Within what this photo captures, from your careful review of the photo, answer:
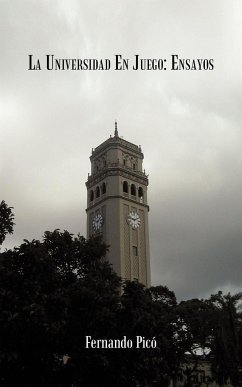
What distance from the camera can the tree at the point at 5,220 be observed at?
952 inches

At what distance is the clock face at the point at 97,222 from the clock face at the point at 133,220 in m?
4.25

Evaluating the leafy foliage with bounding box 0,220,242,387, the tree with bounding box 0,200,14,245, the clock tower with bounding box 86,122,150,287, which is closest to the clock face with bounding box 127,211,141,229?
the clock tower with bounding box 86,122,150,287

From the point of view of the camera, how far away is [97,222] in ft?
238

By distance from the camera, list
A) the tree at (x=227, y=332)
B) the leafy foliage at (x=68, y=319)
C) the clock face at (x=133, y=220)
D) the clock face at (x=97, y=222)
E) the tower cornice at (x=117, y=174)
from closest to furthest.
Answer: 1. the leafy foliage at (x=68, y=319)
2. the tree at (x=227, y=332)
3. the clock face at (x=133, y=220)
4. the clock face at (x=97, y=222)
5. the tower cornice at (x=117, y=174)

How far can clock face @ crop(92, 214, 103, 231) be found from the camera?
71500mm

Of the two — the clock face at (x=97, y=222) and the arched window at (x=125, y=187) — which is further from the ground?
the arched window at (x=125, y=187)

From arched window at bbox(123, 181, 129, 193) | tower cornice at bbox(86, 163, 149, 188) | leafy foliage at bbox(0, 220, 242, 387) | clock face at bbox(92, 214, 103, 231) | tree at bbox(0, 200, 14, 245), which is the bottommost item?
leafy foliage at bbox(0, 220, 242, 387)

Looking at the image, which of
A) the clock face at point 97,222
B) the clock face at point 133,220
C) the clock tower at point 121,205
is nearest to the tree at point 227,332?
the clock tower at point 121,205

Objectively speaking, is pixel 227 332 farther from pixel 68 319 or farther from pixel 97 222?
pixel 97 222

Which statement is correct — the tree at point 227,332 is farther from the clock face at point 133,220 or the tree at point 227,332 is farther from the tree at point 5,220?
the clock face at point 133,220

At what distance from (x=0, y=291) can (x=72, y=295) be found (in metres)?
3.72

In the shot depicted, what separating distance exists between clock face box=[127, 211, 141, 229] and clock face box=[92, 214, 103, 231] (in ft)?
13.9

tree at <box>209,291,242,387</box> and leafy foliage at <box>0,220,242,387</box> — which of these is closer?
leafy foliage at <box>0,220,242,387</box>

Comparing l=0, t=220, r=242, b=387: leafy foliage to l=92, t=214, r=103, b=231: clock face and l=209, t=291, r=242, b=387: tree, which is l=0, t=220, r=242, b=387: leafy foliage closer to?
Result: l=209, t=291, r=242, b=387: tree
